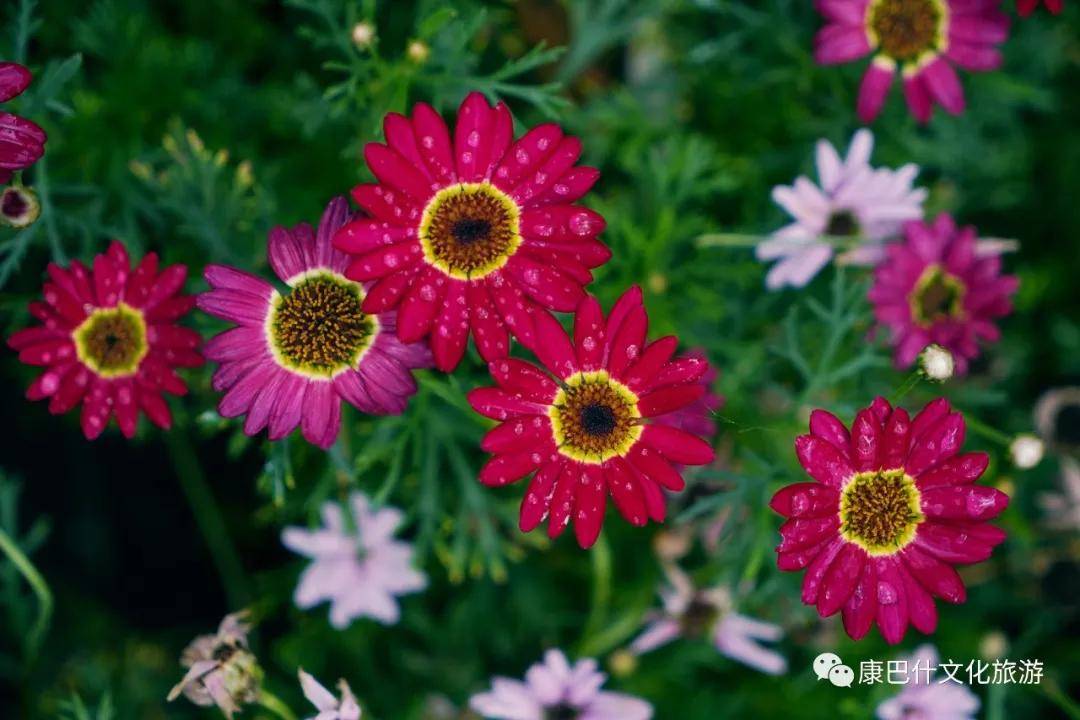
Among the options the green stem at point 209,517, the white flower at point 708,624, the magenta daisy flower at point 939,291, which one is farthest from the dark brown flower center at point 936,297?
the green stem at point 209,517

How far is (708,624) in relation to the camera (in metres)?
1.84

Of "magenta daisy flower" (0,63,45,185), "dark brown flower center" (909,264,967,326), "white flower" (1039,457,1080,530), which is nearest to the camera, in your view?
"magenta daisy flower" (0,63,45,185)

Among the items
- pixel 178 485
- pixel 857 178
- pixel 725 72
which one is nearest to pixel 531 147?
pixel 857 178

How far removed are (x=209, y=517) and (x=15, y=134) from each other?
1.06 meters

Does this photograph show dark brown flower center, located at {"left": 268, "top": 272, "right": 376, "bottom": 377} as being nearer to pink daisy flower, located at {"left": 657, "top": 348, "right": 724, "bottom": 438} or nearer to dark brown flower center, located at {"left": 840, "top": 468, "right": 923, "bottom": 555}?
pink daisy flower, located at {"left": 657, "top": 348, "right": 724, "bottom": 438}

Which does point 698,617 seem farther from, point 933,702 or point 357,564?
point 357,564

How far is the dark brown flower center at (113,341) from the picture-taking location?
1.42 meters

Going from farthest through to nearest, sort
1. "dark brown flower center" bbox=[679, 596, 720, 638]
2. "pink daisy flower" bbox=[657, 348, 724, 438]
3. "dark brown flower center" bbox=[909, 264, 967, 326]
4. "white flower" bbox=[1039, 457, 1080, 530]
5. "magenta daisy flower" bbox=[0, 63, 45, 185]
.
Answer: "white flower" bbox=[1039, 457, 1080, 530]
"dark brown flower center" bbox=[679, 596, 720, 638]
"dark brown flower center" bbox=[909, 264, 967, 326]
"pink daisy flower" bbox=[657, 348, 724, 438]
"magenta daisy flower" bbox=[0, 63, 45, 185]

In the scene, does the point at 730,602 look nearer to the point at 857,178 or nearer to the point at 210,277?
the point at 857,178

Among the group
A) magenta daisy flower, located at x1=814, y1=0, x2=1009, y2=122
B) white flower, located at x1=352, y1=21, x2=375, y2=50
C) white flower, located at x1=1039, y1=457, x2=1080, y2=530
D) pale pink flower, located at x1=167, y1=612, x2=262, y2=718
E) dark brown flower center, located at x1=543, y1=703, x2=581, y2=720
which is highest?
magenta daisy flower, located at x1=814, y1=0, x2=1009, y2=122

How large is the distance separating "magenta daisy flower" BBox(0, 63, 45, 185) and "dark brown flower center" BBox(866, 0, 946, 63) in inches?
51.8

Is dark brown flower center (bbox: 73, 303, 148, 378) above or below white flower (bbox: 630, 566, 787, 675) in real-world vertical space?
above

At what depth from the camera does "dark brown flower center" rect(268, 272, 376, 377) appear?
4.40 feet

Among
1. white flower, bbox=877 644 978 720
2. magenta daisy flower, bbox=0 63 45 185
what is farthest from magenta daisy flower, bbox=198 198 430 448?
white flower, bbox=877 644 978 720
